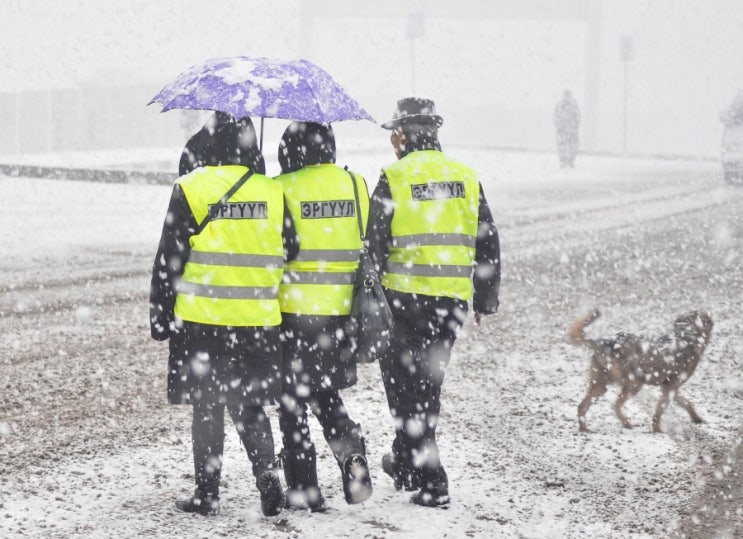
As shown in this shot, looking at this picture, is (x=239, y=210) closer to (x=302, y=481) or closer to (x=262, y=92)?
(x=262, y=92)

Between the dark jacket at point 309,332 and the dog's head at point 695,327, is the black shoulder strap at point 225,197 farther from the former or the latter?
the dog's head at point 695,327

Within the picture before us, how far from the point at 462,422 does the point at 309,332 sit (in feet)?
6.26

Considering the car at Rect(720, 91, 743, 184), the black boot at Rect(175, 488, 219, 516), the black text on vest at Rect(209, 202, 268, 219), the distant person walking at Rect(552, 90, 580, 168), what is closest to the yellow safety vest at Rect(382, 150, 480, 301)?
the black text on vest at Rect(209, 202, 268, 219)

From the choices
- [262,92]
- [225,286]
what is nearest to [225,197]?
[225,286]

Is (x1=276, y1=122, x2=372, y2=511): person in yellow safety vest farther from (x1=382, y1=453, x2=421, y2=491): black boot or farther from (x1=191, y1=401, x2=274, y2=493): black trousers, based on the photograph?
(x1=382, y1=453, x2=421, y2=491): black boot

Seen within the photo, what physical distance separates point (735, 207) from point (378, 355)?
15.5 metres

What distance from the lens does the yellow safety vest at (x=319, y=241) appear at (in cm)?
396

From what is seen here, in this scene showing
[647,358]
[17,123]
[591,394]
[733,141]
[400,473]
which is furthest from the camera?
[17,123]

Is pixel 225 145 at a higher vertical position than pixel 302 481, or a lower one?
higher

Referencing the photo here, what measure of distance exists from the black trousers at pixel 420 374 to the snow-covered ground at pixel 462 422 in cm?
24

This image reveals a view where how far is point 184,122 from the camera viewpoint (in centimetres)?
2622

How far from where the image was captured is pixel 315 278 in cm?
400

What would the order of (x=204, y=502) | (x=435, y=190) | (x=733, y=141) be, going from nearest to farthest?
(x=204, y=502) < (x=435, y=190) < (x=733, y=141)

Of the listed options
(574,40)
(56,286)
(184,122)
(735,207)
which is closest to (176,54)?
(184,122)
